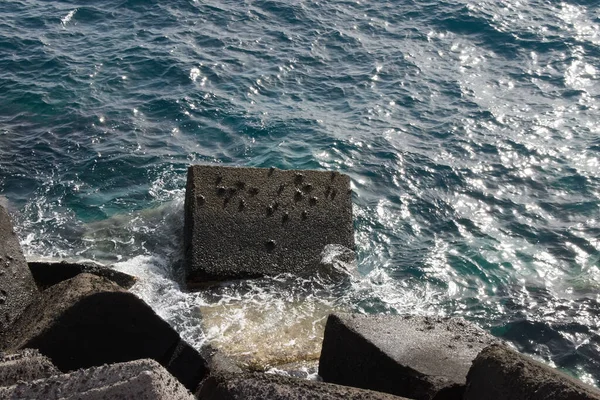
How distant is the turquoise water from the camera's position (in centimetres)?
889

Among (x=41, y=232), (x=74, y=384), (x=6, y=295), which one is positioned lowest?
(x=41, y=232)

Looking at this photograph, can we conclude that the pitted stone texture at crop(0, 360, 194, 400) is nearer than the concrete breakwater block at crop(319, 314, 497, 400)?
Yes

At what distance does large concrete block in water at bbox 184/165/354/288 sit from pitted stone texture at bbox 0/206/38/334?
6.23 feet

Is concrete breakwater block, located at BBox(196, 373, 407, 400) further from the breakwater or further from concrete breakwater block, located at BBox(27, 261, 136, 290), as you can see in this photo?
concrete breakwater block, located at BBox(27, 261, 136, 290)

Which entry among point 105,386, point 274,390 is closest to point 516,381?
point 274,390

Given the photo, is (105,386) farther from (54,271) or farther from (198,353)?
(54,271)

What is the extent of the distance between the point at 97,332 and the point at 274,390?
1802mm

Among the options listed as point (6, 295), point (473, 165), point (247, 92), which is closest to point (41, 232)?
point (6, 295)

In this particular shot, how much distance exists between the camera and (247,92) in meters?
14.0

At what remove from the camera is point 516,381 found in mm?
4488

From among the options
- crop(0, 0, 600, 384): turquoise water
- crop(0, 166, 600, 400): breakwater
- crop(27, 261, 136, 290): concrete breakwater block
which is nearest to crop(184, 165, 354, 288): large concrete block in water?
crop(0, 166, 600, 400): breakwater

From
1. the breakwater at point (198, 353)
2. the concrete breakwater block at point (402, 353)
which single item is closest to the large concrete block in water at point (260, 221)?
the breakwater at point (198, 353)

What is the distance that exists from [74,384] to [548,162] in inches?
383

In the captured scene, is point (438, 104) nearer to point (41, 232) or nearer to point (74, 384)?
point (41, 232)
